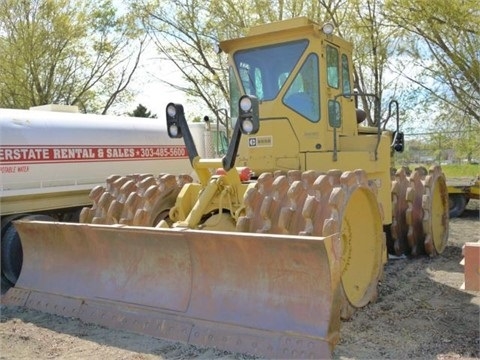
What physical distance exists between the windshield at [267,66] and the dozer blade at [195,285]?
2.44 metres

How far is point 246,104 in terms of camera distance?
4523mm

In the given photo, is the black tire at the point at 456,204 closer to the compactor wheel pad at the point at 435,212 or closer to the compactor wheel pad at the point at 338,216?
the compactor wheel pad at the point at 435,212

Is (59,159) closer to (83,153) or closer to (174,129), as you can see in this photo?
(83,153)

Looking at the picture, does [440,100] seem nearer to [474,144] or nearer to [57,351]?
[474,144]

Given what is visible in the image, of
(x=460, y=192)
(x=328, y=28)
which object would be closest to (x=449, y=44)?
(x=460, y=192)

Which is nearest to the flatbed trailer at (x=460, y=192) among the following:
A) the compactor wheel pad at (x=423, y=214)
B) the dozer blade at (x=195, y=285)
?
the compactor wheel pad at (x=423, y=214)

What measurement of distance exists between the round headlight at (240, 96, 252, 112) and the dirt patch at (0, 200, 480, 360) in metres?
1.92

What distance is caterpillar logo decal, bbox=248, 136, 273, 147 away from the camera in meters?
6.21

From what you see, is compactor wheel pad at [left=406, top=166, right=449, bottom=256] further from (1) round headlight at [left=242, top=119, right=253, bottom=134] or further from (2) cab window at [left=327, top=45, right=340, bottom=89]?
(1) round headlight at [left=242, top=119, right=253, bottom=134]

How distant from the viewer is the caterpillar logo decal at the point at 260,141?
6215 millimetres

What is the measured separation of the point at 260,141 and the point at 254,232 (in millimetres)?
2033

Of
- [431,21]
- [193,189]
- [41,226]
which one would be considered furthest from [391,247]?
[431,21]

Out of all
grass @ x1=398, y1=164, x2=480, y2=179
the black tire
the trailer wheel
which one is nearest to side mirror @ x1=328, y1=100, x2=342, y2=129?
the trailer wheel

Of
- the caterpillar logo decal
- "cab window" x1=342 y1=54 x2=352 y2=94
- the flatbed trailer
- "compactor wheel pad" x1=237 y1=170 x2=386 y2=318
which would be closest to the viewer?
"compactor wheel pad" x1=237 y1=170 x2=386 y2=318
